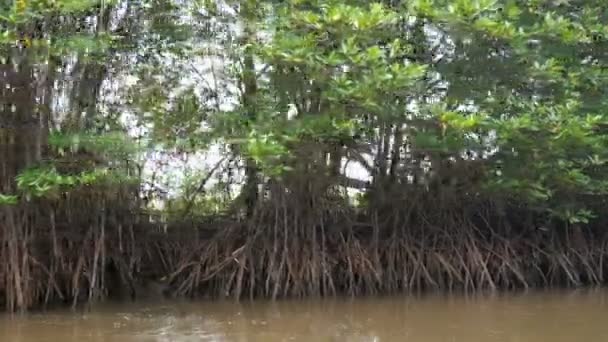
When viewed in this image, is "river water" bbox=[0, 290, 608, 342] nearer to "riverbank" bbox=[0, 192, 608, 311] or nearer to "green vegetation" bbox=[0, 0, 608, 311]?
"riverbank" bbox=[0, 192, 608, 311]

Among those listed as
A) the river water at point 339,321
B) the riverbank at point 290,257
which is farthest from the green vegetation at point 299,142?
the river water at point 339,321

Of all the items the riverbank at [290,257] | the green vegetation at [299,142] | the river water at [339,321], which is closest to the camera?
the river water at [339,321]

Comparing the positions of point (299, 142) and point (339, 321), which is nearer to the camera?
point (339, 321)

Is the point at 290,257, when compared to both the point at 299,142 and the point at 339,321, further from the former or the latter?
the point at 339,321

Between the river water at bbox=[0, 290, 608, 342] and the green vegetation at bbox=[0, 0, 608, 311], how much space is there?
0.60m

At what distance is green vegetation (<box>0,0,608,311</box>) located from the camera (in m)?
6.54

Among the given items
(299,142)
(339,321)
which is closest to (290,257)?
(299,142)

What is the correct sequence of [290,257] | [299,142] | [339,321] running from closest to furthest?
[339,321] → [299,142] → [290,257]

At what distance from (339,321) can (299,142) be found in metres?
1.63

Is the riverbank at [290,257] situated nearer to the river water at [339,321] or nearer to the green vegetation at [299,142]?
the green vegetation at [299,142]

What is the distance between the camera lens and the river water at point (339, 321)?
17.5ft

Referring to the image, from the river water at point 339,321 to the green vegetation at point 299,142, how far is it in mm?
596

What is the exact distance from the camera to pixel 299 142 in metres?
6.79

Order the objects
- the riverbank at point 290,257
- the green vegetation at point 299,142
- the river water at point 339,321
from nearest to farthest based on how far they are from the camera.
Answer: the river water at point 339,321 < the green vegetation at point 299,142 < the riverbank at point 290,257
